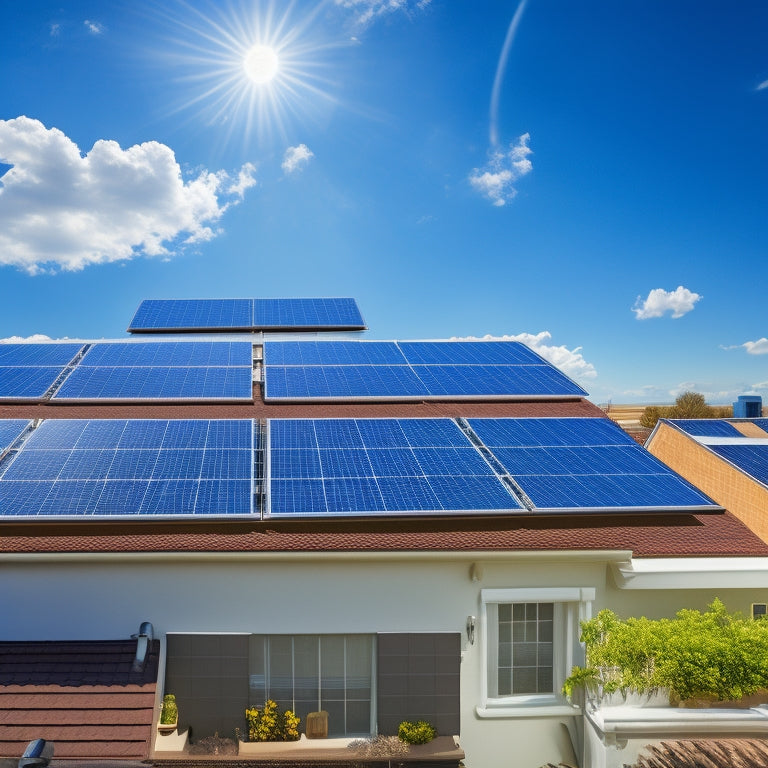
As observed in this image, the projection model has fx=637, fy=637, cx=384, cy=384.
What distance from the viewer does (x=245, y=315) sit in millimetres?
22906

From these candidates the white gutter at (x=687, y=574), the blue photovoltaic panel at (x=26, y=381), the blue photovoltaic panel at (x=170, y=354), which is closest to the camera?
the white gutter at (x=687, y=574)

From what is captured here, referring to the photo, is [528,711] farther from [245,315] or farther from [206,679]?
[245,315]

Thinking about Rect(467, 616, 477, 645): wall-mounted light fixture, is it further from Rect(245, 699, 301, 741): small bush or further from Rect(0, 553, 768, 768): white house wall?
Rect(245, 699, 301, 741): small bush

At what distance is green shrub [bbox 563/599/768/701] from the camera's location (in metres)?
10.5

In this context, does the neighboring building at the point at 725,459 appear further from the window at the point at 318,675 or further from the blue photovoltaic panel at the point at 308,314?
the blue photovoltaic panel at the point at 308,314

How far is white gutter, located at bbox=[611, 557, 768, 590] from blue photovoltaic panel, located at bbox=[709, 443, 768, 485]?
405 cm

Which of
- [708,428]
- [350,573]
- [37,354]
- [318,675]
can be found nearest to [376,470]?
[350,573]

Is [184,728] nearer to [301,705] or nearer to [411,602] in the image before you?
[301,705]

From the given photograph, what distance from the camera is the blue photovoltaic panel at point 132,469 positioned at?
1130 cm

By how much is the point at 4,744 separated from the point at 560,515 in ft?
32.2

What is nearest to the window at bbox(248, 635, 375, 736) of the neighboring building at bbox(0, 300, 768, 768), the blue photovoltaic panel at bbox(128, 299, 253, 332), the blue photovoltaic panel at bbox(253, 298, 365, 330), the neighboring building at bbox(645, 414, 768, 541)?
the neighboring building at bbox(0, 300, 768, 768)

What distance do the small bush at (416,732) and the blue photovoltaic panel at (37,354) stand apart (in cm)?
1336

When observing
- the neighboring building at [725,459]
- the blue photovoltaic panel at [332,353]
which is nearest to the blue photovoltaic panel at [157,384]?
the blue photovoltaic panel at [332,353]

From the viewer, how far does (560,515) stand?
11906mm
